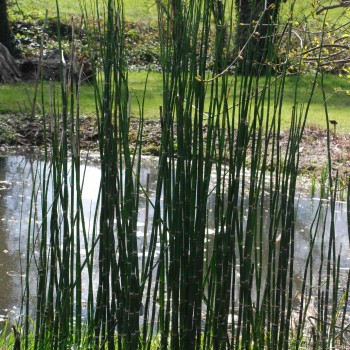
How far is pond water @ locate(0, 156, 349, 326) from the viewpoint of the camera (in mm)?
4883

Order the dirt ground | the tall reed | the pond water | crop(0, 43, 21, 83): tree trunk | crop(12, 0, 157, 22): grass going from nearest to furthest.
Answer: the tall reed, the pond water, the dirt ground, crop(0, 43, 21, 83): tree trunk, crop(12, 0, 157, 22): grass

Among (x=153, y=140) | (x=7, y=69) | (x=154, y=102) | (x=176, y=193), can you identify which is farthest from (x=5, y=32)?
(x=176, y=193)

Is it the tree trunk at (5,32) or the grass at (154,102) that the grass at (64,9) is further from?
the grass at (154,102)

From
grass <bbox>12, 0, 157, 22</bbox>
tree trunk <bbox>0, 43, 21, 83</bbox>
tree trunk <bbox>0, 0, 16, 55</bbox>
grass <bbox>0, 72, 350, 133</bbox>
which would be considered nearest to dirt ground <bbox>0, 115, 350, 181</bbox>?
grass <bbox>0, 72, 350, 133</bbox>

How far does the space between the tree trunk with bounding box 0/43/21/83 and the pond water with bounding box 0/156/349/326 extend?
371 centimetres

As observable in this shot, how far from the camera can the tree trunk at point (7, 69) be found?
38.7 ft

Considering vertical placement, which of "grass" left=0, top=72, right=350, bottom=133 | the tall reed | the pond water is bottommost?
"grass" left=0, top=72, right=350, bottom=133

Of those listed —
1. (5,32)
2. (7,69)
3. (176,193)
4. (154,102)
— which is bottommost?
(154,102)

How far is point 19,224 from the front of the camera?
6.40 meters

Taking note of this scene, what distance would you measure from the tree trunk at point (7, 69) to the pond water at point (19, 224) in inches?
146

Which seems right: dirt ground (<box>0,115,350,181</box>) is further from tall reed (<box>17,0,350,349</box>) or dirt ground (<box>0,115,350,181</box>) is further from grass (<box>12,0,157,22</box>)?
grass (<box>12,0,157,22</box>)

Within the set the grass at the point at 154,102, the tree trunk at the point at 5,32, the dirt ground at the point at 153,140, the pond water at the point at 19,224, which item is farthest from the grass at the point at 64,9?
the pond water at the point at 19,224

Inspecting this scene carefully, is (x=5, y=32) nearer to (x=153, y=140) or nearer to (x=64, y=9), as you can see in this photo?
(x=64, y=9)

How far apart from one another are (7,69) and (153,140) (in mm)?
3778
